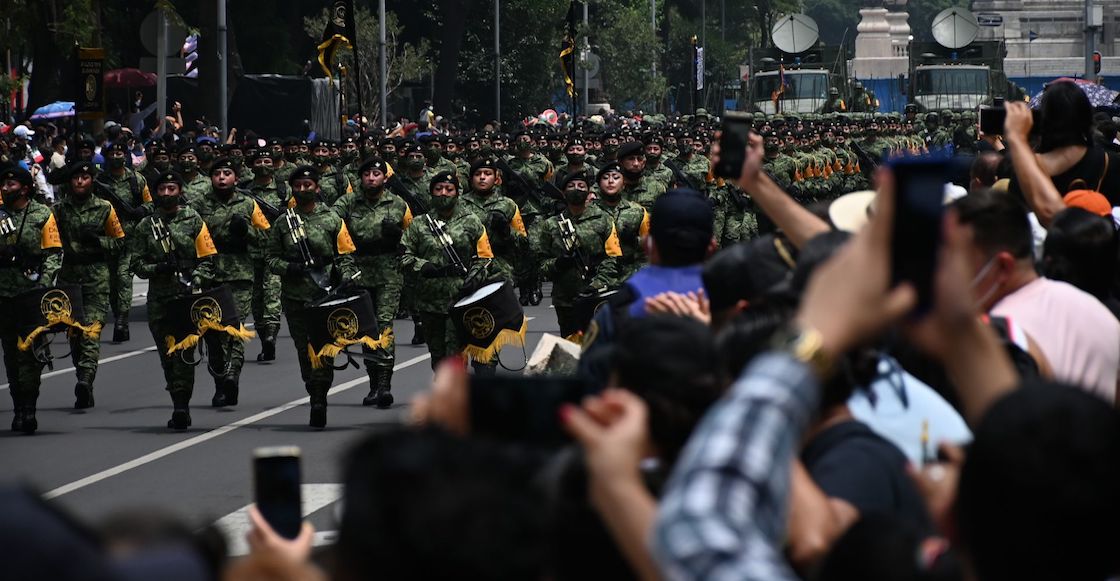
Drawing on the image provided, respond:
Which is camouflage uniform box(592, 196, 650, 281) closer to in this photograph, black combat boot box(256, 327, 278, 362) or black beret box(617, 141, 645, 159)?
black beret box(617, 141, 645, 159)

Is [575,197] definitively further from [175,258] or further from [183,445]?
[183,445]

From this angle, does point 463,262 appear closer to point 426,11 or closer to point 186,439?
point 186,439

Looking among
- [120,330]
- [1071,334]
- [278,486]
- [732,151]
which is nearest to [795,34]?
[120,330]

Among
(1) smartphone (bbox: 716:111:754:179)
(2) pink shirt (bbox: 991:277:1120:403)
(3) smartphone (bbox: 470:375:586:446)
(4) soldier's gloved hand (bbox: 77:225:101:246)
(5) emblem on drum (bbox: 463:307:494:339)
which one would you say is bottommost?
(5) emblem on drum (bbox: 463:307:494:339)

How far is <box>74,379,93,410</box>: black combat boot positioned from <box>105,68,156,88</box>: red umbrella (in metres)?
32.1

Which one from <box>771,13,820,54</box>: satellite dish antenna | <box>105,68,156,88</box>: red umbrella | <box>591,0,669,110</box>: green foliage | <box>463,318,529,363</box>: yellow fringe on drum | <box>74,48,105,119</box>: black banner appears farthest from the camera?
<box>591,0,669,110</box>: green foliage

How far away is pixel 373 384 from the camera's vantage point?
15211 mm

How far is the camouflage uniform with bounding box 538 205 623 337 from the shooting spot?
1436 cm

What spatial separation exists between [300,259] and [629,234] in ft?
7.92

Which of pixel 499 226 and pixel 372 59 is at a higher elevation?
pixel 372 59

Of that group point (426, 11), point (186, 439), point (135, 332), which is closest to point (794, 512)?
point (186, 439)

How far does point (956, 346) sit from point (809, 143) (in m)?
33.0

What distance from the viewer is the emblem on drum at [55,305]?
587 inches

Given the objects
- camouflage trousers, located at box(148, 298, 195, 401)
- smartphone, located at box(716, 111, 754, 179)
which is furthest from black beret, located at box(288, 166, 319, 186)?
smartphone, located at box(716, 111, 754, 179)
